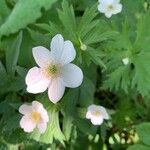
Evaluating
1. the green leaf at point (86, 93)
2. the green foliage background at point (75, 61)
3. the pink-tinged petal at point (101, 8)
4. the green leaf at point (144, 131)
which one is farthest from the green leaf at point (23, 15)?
the green leaf at point (144, 131)

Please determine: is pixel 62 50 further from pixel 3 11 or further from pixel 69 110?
pixel 3 11

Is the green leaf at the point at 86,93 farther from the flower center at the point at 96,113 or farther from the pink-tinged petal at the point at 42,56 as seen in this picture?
the pink-tinged petal at the point at 42,56

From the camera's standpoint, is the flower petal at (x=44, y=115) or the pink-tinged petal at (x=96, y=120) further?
the pink-tinged petal at (x=96, y=120)

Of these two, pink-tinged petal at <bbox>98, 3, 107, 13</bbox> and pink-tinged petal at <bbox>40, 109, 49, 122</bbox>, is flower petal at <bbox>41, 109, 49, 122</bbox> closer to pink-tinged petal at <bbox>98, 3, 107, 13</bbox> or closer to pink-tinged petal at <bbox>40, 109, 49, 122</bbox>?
pink-tinged petal at <bbox>40, 109, 49, 122</bbox>

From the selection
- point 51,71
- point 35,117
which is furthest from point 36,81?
point 35,117

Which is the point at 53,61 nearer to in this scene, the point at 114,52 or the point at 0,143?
the point at 114,52

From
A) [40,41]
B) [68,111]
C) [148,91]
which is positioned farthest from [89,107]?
[40,41]
